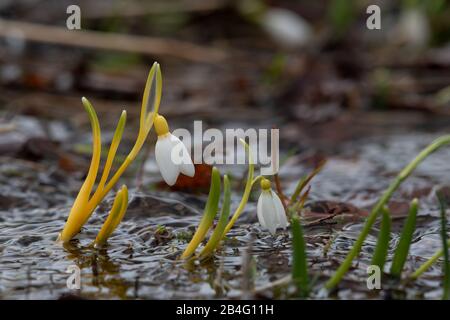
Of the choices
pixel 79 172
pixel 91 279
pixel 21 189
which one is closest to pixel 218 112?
pixel 79 172

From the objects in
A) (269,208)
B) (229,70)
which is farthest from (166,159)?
Answer: (229,70)

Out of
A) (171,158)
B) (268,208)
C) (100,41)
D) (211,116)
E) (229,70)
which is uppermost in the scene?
(100,41)

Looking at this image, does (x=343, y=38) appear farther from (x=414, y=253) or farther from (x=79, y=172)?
(x=414, y=253)

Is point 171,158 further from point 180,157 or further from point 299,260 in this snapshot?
point 299,260

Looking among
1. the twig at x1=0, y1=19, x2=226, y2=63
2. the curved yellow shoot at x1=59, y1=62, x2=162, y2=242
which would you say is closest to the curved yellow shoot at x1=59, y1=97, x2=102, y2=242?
the curved yellow shoot at x1=59, y1=62, x2=162, y2=242

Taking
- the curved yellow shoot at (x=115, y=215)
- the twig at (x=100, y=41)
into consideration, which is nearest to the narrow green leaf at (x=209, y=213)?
the curved yellow shoot at (x=115, y=215)

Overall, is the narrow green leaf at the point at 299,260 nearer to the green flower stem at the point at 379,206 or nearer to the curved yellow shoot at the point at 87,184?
the green flower stem at the point at 379,206
